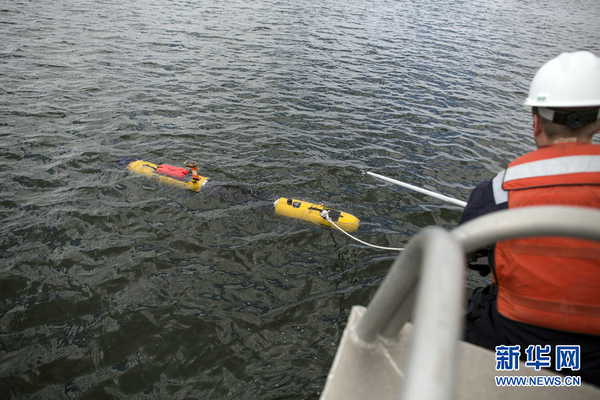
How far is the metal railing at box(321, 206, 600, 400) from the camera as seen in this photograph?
609 mm

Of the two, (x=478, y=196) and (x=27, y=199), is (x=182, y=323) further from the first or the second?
(x=27, y=199)

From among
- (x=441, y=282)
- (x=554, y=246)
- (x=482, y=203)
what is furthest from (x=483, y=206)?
(x=441, y=282)

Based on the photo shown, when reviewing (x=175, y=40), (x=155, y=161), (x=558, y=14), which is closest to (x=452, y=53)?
(x=175, y=40)

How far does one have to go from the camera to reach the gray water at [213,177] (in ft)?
14.1

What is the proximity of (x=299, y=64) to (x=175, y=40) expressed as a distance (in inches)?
237

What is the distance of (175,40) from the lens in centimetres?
1611

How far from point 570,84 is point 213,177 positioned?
20.9 ft

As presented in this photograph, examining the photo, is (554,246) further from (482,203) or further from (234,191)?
(234,191)

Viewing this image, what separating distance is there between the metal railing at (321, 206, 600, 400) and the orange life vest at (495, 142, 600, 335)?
4.12 feet

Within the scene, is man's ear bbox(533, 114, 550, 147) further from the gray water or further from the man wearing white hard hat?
the gray water

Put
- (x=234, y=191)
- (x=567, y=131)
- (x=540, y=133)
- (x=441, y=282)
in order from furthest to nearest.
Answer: (x=234, y=191)
(x=540, y=133)
(x=567, y=131)
(x=441, y=282)

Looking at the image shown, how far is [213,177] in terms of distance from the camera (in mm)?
7617

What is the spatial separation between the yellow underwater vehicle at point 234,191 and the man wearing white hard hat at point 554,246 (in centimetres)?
362

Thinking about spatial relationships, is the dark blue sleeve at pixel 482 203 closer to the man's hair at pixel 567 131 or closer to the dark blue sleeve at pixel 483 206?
the dark blue sleeve at pixel 483 206
